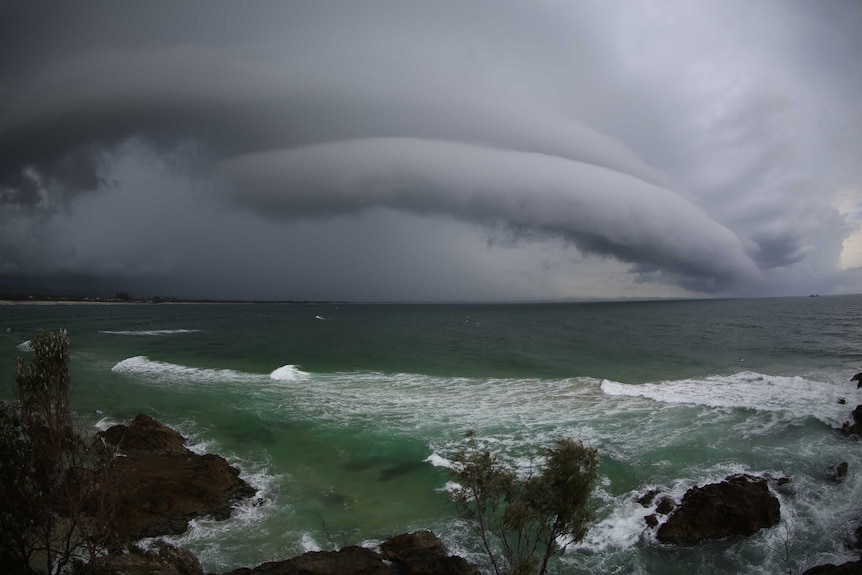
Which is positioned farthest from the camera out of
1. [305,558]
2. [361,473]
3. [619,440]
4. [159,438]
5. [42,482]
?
[619,440]

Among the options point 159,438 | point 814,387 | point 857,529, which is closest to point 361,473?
point 159,438

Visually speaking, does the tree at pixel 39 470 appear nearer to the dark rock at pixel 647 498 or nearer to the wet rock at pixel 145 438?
the wet rock at pixel 145 438

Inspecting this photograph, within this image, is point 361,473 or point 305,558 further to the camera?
point 361,473

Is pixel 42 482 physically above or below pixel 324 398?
above

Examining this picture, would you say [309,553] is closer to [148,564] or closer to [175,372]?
[148,564]

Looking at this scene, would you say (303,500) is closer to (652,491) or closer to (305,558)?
(305,558)

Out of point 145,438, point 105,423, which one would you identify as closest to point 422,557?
point 145,438

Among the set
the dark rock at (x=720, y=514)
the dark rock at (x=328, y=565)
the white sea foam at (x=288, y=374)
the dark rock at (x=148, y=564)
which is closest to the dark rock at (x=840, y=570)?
the dark rock at (x=720, y=514)
